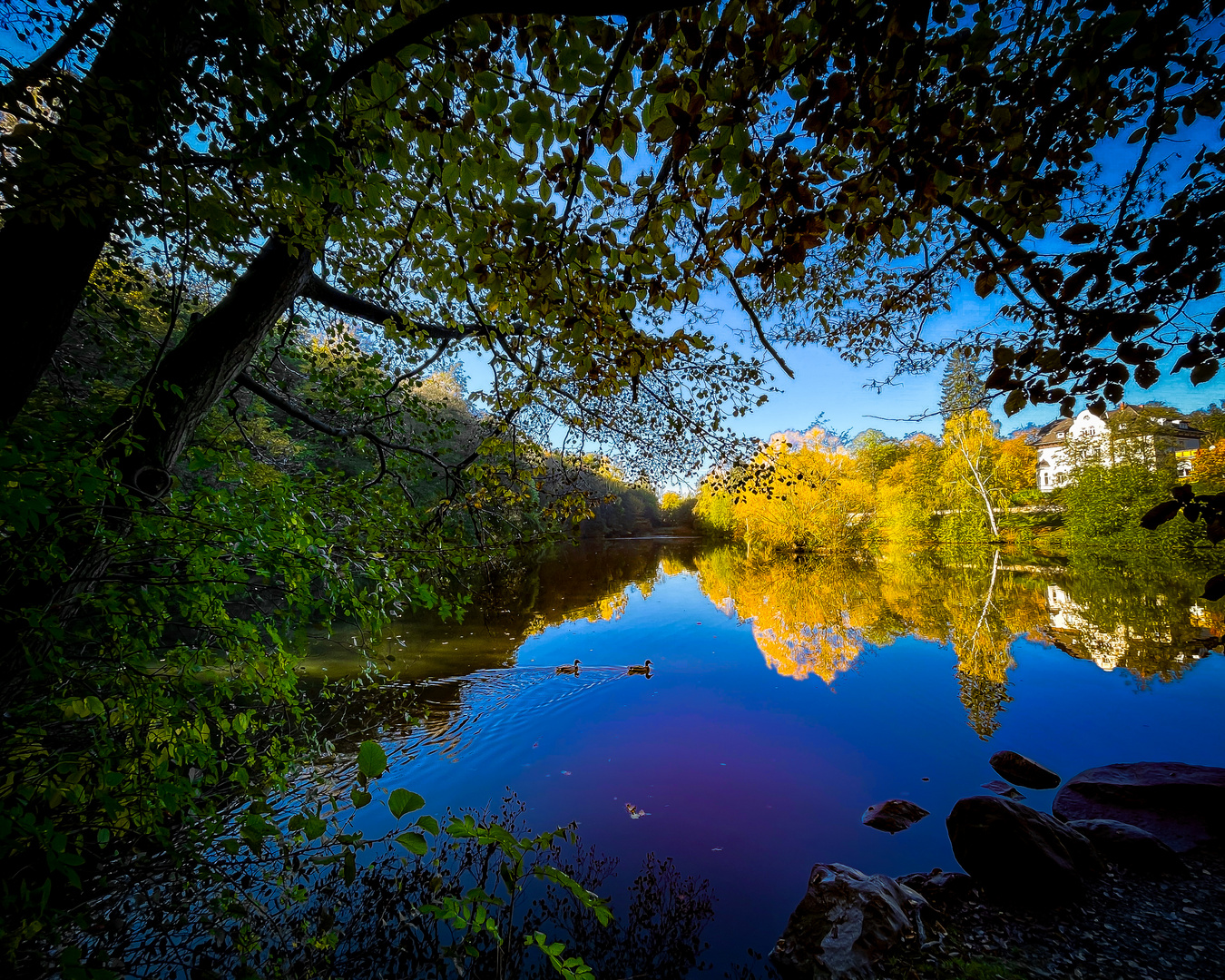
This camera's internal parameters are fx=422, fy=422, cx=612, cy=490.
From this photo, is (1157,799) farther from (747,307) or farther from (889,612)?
(889,612)

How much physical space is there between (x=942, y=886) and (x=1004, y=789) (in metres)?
2.61

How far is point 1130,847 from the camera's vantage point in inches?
172

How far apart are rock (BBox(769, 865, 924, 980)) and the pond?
12.4 inches

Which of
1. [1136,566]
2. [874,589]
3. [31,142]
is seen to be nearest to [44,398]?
[31,142]

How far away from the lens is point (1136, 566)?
778 inches

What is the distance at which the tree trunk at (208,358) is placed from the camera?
2787mm

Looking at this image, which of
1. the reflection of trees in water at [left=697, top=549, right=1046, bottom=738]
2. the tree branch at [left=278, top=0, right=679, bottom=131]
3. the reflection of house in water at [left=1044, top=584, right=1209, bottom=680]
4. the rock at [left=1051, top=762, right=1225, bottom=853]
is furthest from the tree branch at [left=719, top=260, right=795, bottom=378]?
the reflection of house in water at [left=1044, top=584, right=1209, bottom=680]

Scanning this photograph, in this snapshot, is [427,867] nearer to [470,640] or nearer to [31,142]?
[31,142]

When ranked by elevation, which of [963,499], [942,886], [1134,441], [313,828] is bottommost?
[942,886]

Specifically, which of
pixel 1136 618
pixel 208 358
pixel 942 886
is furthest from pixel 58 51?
pixel 1136 618

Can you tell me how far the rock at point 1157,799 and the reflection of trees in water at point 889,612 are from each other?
5.94ft

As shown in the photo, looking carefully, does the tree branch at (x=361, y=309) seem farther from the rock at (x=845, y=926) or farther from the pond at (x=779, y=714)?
the rock at (x=845, y=926)

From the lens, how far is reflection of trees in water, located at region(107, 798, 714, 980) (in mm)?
3129

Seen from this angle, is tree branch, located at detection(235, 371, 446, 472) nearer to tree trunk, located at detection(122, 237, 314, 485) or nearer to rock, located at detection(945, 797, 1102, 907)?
tree trunk, located at detection(122, 237, 314, 485)
